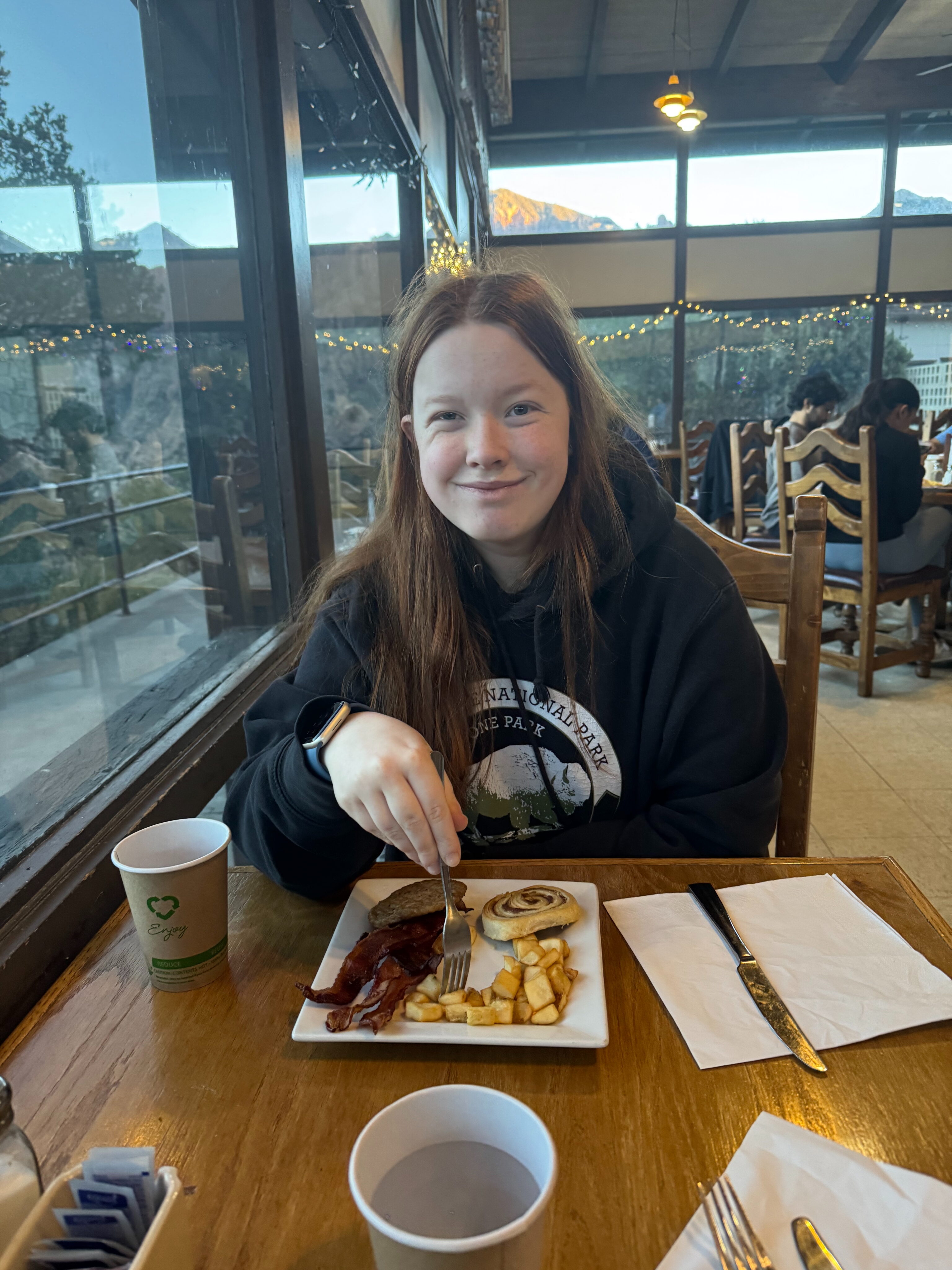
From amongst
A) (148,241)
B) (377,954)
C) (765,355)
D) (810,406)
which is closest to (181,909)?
(377,954)

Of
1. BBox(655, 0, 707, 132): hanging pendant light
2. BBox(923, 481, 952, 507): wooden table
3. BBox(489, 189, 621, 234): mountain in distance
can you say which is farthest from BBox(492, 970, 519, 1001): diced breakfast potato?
BBox(489, 189, 621, 234): mountain in distance

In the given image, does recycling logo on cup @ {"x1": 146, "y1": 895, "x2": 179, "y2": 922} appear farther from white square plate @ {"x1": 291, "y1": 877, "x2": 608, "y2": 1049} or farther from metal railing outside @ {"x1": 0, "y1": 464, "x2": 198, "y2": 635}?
metal railing outside @ {"x1": 0, "y1": 464, "x2": 198, "y2": 635}

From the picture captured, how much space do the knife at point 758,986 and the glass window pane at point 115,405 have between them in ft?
2.37

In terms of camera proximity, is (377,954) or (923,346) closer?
(377,954)

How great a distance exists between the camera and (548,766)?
110 cm

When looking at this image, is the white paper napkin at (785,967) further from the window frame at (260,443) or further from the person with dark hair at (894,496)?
the person with dark hair at (894,496)

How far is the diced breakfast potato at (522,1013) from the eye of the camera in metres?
0.62

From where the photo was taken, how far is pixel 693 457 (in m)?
6.42

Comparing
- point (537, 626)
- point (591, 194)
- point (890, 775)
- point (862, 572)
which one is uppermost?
point (591, 194)

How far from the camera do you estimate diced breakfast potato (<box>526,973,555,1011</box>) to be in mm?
629

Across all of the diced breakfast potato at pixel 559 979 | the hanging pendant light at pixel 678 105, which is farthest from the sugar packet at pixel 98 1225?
the hanging pendant light at pixel 678 105

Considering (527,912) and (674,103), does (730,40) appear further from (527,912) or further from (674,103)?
(527,912)

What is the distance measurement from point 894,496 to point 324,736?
330cm

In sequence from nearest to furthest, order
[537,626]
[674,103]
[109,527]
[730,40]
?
[537,626], [109,527], [674,103], [730,40]
